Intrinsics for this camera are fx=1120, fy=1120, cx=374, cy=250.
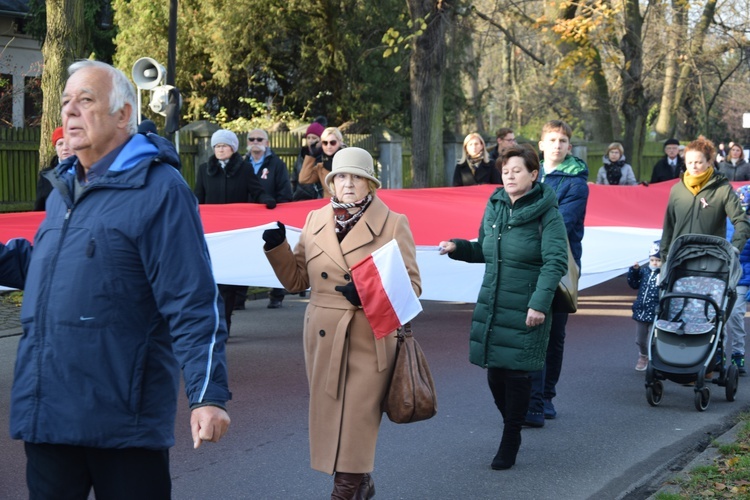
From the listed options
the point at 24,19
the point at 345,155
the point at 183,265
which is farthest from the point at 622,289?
the point at 24,19

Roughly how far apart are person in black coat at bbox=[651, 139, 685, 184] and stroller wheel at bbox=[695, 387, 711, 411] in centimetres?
1079

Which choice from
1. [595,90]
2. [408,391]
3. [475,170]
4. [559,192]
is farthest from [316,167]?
[595,90]

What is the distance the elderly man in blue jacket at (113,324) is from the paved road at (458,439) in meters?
2.60

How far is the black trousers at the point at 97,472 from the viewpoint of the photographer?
10.7 ft

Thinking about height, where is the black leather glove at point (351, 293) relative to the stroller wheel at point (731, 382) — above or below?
above

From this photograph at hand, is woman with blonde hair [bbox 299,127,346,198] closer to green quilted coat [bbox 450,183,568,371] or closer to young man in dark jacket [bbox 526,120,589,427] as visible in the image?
young man in dark jacket [bbox 526,120,589,427]

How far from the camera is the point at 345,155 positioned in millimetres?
5320

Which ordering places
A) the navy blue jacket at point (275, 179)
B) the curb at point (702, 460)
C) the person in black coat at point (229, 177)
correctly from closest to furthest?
the curb at point (702, 460)
the person in black coat at point (229, 177)
the navy blue jacket at point (275, 179)

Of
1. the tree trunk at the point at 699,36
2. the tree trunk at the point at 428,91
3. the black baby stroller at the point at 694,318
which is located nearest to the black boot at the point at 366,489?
the black baby stroller at the point at 694,318

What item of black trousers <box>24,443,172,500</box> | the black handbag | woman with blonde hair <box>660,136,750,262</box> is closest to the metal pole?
woman with blonde hair <box>660,136,750,262</box>

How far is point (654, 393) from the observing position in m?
8.15

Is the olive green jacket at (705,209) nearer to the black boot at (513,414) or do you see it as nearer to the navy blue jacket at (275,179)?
the black boot at (513,414)

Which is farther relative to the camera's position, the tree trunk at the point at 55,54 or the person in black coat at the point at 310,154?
the tree trunk at the point at 55,54

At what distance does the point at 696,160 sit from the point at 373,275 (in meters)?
4.32
